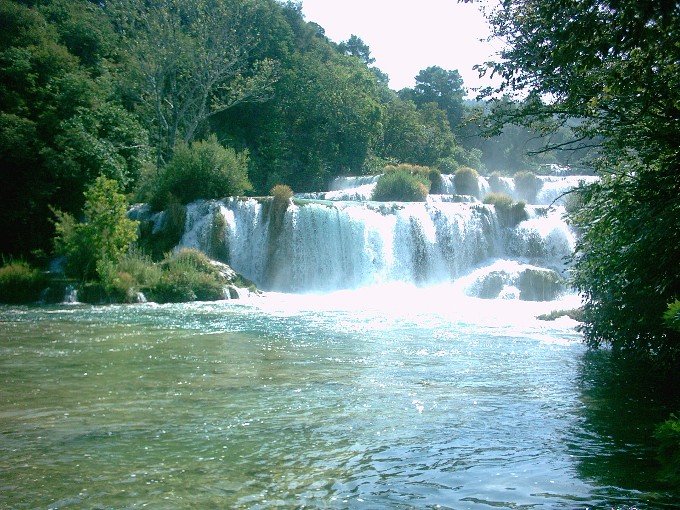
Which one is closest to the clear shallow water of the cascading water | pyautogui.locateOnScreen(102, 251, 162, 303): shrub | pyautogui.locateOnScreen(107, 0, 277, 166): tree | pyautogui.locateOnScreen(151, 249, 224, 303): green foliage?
pyautogui.locateOnScreen(102, 251, 162, 303): shrub

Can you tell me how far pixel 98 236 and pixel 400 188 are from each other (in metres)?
15.4

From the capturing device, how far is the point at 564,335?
538 inches

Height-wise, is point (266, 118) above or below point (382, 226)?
above

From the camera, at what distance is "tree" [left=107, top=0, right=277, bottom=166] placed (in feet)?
95.9

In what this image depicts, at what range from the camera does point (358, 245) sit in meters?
23.5

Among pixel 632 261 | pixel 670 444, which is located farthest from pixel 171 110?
pixel 670 444

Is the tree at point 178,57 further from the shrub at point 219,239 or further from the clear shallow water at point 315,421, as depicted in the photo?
the clear shallow water at point 315,421

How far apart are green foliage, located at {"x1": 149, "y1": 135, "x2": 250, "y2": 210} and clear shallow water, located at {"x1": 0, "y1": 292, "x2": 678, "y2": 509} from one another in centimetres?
1174

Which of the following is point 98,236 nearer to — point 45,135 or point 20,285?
point 20,285

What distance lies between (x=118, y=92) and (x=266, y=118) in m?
10.9

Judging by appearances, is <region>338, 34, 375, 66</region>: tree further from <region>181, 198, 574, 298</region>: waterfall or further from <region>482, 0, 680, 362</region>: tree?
<region>482, 0, 680, 362</region>: tree

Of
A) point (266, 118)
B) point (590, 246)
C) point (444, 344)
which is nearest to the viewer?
point (590, 246)

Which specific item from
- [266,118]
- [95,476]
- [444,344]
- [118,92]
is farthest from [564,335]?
[266,118]

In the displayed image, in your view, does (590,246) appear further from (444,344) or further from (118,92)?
(118,92)
